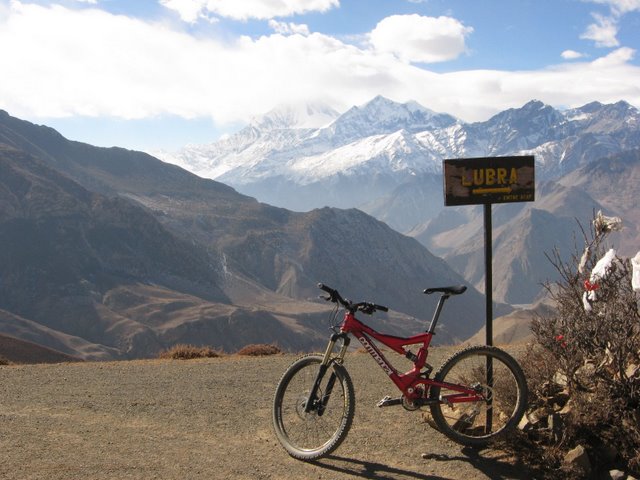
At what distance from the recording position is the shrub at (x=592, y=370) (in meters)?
6.47

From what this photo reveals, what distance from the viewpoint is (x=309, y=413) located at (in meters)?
6.95

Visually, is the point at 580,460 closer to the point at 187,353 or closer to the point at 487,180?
the point at 487,180

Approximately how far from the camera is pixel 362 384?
1127cm

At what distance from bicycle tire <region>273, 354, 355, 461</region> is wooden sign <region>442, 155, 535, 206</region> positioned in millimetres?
2357

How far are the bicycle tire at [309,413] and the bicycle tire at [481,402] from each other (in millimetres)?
969

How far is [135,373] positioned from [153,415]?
12.3 ft

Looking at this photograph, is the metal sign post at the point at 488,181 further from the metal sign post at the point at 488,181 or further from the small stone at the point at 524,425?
the small stone at the point at 524,425

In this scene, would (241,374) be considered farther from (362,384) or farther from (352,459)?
(352,459)

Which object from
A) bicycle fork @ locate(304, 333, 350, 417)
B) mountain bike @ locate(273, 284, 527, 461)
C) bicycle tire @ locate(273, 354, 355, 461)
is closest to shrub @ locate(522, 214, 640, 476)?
mountain bike @ locate(273, 284, 527, 461)

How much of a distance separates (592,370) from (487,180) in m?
2.35

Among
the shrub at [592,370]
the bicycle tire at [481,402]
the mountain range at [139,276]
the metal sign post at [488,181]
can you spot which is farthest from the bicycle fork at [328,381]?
the mountain range at [139,276]

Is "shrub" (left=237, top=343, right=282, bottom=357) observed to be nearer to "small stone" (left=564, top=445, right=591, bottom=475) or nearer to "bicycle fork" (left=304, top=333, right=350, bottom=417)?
"bicycle fork" (left=304, top=333, right=350, bottom=417)

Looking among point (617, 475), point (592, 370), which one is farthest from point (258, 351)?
point (617, 475)

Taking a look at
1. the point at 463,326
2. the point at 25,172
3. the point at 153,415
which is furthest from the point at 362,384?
the point at 463,326
